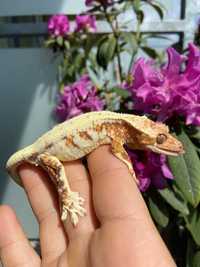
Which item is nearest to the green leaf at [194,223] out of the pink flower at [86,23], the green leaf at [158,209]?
the green leaf at [158,209]

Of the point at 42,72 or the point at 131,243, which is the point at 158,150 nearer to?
the point at 131,243

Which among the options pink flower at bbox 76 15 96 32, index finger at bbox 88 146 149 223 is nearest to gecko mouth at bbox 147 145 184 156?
index finger at bbox 88 146 149 223

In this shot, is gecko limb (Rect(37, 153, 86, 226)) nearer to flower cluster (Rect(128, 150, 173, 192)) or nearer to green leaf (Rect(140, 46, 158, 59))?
flower cluster (Rect(128, 150, 173, 192))

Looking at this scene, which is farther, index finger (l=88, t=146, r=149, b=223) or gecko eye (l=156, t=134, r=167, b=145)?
gecko eye (l=156, t=134, r=167, b=145)

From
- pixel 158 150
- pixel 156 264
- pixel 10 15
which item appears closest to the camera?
pixel 156 264

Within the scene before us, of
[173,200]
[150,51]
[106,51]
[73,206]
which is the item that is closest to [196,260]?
[173,200]

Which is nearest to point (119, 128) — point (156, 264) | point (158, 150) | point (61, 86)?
point (158, 150)

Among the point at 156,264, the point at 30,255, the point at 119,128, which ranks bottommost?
the point at 30,255
